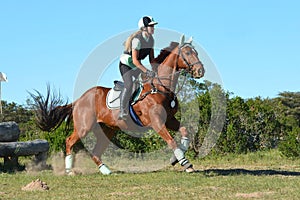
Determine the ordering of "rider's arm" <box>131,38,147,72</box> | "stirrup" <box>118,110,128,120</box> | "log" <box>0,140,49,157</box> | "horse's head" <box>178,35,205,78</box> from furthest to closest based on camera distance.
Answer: "log" <box>0,140,49,157</box>
"stirrup" <box>118,110,128,120</box>
"rider's arm" <box>131,38,147,72</box>
"horse's head" <box>178,35,205,78</box>

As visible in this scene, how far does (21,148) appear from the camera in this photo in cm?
1339

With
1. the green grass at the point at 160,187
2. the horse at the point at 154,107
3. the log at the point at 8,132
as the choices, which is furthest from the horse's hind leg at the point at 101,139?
the log at the point at 8,132

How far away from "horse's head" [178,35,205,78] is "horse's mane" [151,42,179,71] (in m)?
0.26

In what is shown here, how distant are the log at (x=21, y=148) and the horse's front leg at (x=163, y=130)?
5.08 m

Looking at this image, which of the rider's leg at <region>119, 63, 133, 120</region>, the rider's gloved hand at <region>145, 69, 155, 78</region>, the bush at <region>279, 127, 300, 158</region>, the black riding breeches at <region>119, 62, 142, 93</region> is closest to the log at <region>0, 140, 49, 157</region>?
the rider's leg at <region>119, 63, 133, 120</region>

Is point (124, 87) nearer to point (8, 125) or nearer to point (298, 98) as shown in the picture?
point (8, 125)

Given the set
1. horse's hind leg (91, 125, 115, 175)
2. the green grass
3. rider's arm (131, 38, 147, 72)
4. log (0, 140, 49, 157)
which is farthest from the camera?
log (0, 140, 49, 157)

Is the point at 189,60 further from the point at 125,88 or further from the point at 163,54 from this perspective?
the point at 125,88

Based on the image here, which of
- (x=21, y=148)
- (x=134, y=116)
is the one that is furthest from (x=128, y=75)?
(x=21, y=148)

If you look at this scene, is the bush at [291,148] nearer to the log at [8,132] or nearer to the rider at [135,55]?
the rider at [135,55]

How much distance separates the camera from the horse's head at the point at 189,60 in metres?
9.44

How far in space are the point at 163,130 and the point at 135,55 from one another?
1465mm

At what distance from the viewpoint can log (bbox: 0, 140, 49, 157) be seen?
43.0 feet

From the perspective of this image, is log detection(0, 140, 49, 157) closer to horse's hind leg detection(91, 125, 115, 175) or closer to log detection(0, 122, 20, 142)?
log detection(0, 122, 20, 142)
